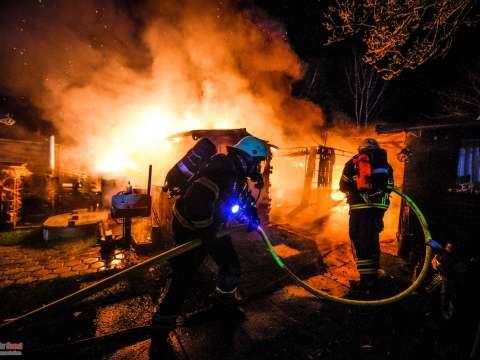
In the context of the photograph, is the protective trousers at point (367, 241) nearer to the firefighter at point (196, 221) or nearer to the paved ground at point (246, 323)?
the paved ground at point (246, 323)

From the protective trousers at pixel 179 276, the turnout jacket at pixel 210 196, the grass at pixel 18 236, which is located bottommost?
the grass at pixel 18 236

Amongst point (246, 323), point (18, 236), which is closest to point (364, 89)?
point (246, 323)

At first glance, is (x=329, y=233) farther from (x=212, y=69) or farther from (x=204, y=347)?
(x=212, y=69)

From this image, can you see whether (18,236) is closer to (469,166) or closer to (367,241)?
(367,241)

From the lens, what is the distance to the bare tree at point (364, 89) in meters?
26.1

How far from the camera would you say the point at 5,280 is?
5.31 m

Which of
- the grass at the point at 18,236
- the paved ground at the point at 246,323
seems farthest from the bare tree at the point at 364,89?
the grass at the point at 18,236

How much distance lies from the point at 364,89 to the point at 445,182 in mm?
24390

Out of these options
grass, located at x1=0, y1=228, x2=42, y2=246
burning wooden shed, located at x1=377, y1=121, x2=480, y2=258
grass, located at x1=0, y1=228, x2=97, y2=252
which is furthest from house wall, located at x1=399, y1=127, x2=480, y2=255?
grass, located at x1=0, y1=228, x2=42, y2=246

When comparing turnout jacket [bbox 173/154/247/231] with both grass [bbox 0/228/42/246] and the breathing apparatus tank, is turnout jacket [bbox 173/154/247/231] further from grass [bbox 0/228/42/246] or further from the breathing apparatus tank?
grass [bbox 0/228/42/246]

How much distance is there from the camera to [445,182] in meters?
6.11

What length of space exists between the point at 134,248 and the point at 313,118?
25.0 m

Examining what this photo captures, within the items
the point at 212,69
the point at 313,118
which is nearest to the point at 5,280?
the point at 212,69

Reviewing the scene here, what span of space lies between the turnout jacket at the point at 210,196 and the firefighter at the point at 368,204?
2.54 meters
